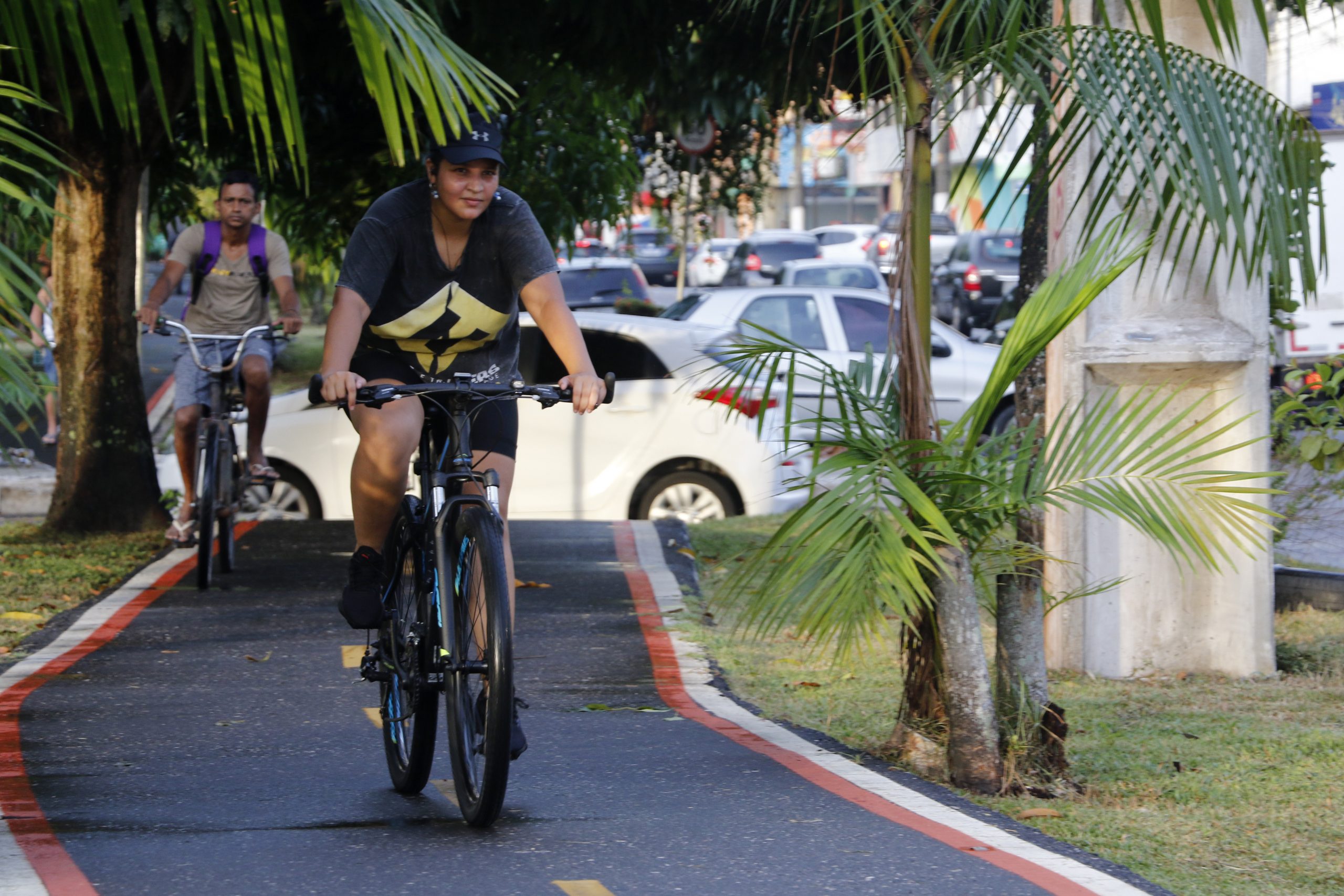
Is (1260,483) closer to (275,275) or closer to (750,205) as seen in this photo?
(275,275)

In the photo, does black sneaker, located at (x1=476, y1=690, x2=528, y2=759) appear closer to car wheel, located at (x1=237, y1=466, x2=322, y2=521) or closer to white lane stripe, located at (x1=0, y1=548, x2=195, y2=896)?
white lane stripe, located at (x1=0, y1=548, x2=195, y2=896)

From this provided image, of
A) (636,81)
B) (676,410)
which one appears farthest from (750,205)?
(636,81)

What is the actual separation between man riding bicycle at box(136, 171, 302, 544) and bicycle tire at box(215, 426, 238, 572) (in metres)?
0.13

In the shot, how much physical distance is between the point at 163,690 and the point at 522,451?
4.88m

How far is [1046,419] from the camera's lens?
655 cm

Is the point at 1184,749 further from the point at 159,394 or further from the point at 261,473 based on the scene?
the point at 159,394

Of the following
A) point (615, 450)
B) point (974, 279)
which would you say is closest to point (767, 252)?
point (974, 279)

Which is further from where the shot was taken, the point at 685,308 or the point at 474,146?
the point at 685,308

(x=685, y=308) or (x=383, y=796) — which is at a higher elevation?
(x=685, y=308)

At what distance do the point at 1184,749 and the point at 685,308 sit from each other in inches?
427

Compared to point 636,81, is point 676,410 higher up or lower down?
lower down

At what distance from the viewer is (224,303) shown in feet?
27.3

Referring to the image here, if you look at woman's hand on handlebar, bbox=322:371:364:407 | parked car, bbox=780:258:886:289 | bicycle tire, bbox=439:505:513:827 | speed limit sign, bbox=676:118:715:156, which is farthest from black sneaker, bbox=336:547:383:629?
parked car, bbox=780:258:886:289

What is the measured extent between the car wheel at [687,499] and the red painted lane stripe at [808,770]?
278 centimetres
